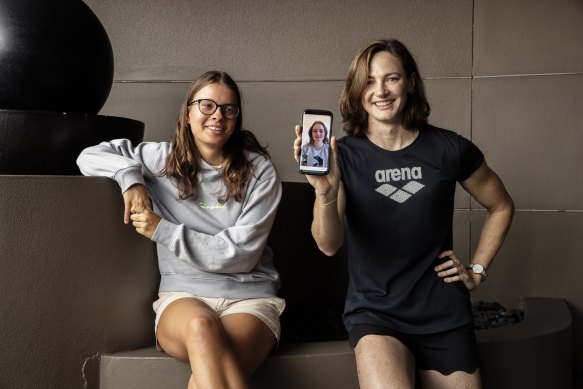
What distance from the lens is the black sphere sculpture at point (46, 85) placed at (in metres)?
2.97

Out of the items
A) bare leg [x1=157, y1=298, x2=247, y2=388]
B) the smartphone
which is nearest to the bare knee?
bare leg [x1=157, y1=298, x2=247, y2=388]

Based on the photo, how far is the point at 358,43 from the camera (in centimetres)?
468

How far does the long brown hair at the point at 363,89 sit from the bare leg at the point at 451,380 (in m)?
0.83

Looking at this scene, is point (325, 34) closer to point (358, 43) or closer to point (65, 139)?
point (358, 43)

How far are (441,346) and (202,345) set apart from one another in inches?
30.5

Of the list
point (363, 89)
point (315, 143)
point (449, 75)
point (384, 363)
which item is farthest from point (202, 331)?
point (449, 75)

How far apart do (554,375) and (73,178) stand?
7.00ft

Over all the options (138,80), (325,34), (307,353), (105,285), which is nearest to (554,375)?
→ (307,353)

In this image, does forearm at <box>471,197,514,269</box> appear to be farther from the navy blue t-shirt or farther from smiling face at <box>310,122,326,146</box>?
smiling face at <box>310,122,326,146</box>

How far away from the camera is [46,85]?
3061mm

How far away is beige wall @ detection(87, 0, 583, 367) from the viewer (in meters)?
4.41

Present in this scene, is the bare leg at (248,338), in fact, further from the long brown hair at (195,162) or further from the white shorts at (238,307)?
the long brown hair at (195,162)

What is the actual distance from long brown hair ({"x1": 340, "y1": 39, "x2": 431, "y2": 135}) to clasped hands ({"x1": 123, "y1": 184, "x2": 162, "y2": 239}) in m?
0.75

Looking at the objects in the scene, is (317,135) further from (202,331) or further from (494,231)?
(494,231)
